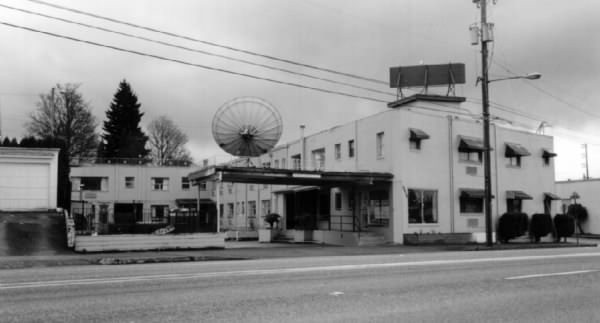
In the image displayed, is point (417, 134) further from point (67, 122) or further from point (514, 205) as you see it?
point (67, 122)

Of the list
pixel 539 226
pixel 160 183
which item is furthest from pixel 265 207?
pixel 539 226

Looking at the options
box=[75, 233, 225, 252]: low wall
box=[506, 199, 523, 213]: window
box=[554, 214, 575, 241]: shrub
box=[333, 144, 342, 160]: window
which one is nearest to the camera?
box=[75, 233, 225, 252]: low wall

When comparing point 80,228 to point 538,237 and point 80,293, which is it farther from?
point 538,237

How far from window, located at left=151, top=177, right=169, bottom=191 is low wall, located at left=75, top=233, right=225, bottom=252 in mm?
39202

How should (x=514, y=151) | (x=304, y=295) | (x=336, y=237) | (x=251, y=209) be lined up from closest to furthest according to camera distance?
(x=304, y=295) → (x=336, y=237) → (x=514, y=151) → (x=251, y=209)

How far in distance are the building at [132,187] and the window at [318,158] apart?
2326cm

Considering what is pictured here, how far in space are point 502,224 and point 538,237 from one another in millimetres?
3152

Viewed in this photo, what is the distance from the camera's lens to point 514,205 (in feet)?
120

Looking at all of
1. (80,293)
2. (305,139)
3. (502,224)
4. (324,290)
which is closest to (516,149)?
(502,224)

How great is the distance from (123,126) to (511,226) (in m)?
60.3

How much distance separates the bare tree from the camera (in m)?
66.1

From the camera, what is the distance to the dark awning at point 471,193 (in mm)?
33188

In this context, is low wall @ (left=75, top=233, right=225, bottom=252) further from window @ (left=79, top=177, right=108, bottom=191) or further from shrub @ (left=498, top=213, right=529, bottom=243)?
window @ (left=79, top=177, right=108, bottom=191)

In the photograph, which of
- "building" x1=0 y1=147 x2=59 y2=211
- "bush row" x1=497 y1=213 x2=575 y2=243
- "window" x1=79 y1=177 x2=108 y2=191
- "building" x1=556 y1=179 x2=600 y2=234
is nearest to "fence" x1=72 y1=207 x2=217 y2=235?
"building" x1=0 y1=147 x2=59 y2=211
